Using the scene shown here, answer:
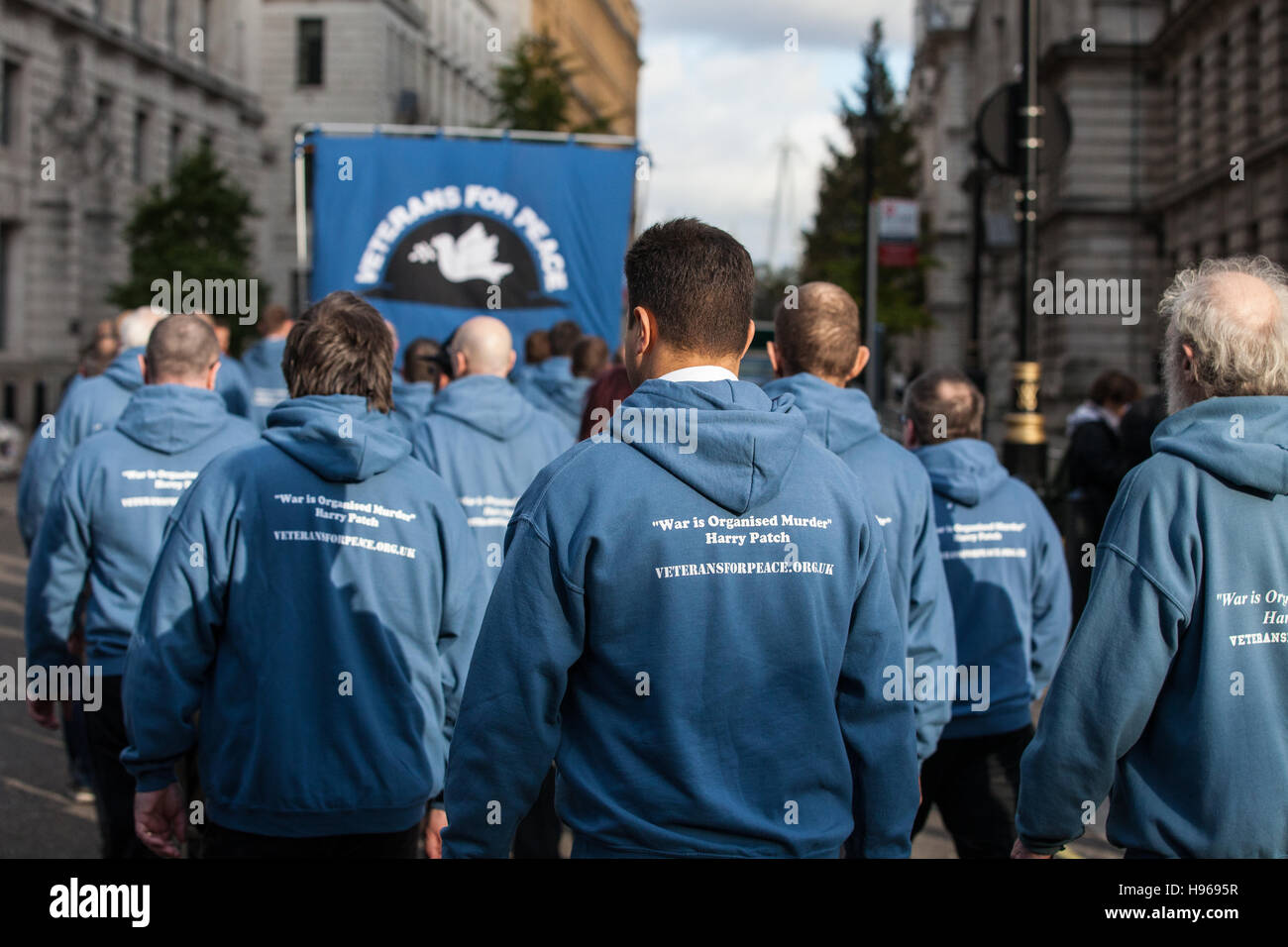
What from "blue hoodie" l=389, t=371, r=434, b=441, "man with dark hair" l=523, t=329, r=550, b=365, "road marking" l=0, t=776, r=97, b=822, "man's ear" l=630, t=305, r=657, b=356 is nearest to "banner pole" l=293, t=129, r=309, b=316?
"man with dark hair" l=523, t=329, r=550, b=365

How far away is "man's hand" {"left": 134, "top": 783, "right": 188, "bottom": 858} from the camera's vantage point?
143 inches

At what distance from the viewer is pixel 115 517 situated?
4.76 m

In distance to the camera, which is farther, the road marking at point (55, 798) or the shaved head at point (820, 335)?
the road marking at point (55, 798)

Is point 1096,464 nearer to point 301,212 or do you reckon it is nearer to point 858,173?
point 301,212

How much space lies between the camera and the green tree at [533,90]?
40.2 m

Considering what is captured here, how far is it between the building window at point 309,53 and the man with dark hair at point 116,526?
169 feet

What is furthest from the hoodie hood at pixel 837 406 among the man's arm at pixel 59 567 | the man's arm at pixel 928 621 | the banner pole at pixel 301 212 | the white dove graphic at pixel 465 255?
the white dove graphic at pixel 465 255

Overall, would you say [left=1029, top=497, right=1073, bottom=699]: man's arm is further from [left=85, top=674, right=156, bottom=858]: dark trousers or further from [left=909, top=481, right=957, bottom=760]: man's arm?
[left=85, top=674, right=156, bottom=858]: dark trousers

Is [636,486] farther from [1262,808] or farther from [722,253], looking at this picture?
[1262,808]

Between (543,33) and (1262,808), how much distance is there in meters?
48.8

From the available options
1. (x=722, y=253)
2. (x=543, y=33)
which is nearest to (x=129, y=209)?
(x=543, y=33)

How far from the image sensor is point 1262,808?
295 cm

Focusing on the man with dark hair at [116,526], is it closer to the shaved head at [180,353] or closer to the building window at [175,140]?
the shaved head at [180,353]

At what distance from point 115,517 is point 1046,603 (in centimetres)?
322
